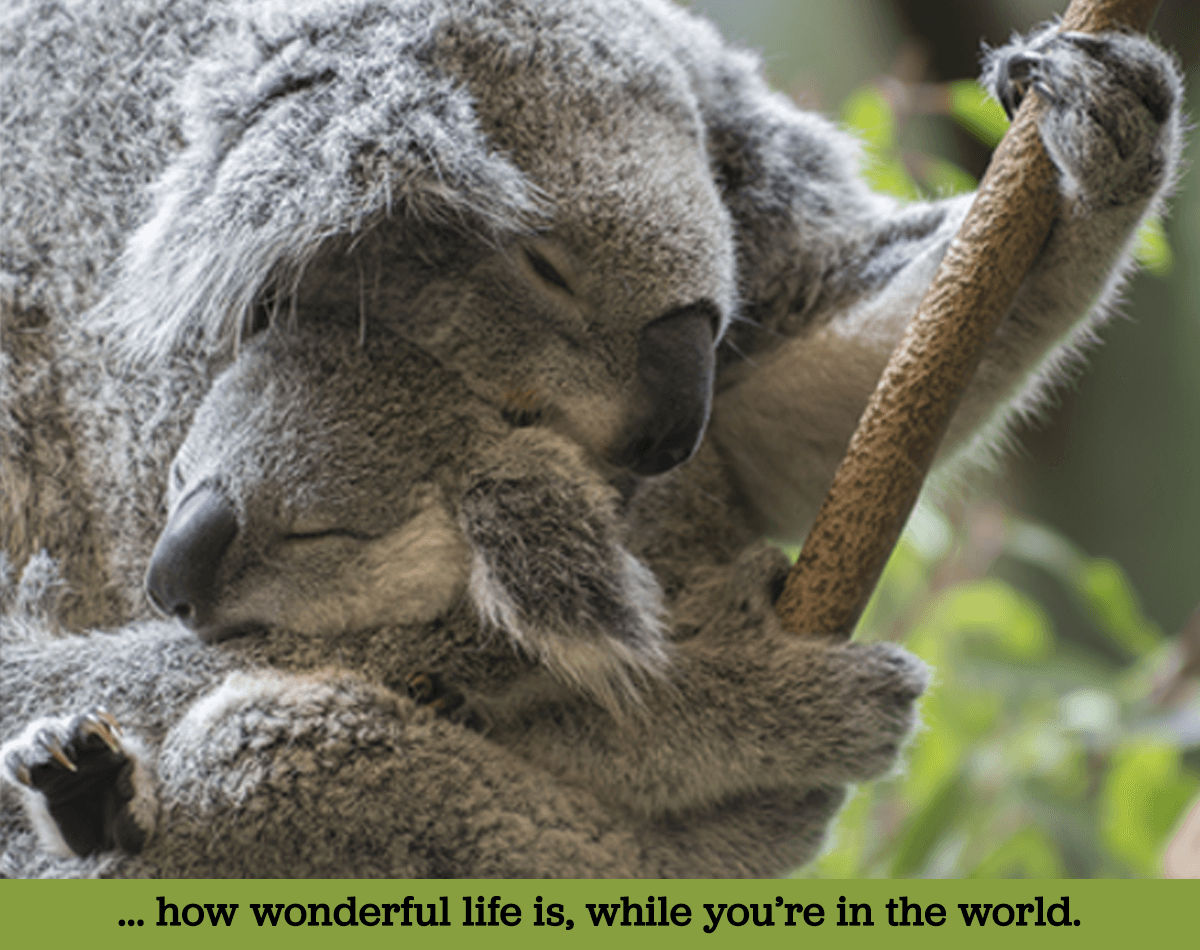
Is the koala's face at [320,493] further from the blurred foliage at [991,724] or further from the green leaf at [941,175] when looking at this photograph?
the green leaf at [941,175]

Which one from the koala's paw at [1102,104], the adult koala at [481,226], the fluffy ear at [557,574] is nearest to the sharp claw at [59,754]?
the adult koala at [481,226]

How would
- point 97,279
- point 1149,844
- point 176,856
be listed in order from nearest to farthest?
point 176,856 → point 97,279 → point 1149,844

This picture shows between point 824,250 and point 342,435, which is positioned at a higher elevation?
point 824,250

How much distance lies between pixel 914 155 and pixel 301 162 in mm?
1922

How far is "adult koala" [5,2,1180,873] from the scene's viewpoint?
1.58m

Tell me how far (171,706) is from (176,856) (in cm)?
21

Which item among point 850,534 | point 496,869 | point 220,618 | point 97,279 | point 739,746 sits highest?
point 97,279

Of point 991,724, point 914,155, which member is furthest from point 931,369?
point 991,724

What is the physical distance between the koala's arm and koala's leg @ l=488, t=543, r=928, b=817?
1.58 feet

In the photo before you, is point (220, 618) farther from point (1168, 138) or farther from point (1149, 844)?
point (1149, 844)

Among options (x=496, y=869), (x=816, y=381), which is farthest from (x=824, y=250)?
(x=496, y=869)

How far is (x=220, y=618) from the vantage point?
1.60 meters

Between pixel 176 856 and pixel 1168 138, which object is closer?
pixel 176 856

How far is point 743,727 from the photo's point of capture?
→ 1.59 meters
